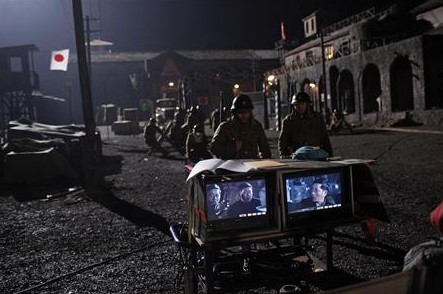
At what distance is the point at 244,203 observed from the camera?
12.1ft

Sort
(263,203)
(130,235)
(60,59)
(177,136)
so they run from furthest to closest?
(60,59) → (177,136) → (130,235) → (263,203)

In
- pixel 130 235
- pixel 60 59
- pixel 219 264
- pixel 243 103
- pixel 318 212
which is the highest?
pixel 60 59

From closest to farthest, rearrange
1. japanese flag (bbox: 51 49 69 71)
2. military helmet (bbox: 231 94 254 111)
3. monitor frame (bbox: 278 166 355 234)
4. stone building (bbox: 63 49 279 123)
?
monitor frame (bbox: 278 166 355 234)
military helmet (bbox: 231 94 254 111)
japanese flag (bbox: 51 49 69 71)
stone building (bbox: 63 49 279 123)

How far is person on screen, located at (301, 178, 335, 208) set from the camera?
393 cm

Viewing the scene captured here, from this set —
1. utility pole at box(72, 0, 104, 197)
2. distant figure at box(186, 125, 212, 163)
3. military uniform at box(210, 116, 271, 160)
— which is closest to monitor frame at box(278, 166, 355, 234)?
military uniform at box(210, 116, 271, 160)

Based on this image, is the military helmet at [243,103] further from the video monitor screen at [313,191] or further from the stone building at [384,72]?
the stone building at [384,72]

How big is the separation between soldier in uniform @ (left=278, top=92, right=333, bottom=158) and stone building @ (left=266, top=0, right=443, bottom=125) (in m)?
20.0

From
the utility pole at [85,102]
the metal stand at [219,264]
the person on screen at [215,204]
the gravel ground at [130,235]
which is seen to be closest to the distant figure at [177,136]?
the utility pole at [85,102]

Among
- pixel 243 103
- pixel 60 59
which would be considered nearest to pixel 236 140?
pixel 243 103

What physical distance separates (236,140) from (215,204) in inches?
98.6

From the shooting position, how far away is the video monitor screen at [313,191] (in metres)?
3.81

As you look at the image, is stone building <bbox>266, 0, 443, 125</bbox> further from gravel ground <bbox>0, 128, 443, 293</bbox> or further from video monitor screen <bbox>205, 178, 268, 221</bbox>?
video monitor screen <bbox>205, 178, 268, 221</bbox>

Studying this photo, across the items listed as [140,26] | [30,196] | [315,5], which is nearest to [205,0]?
[140,26]

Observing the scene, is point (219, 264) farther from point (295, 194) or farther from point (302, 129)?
point (302, 129)
